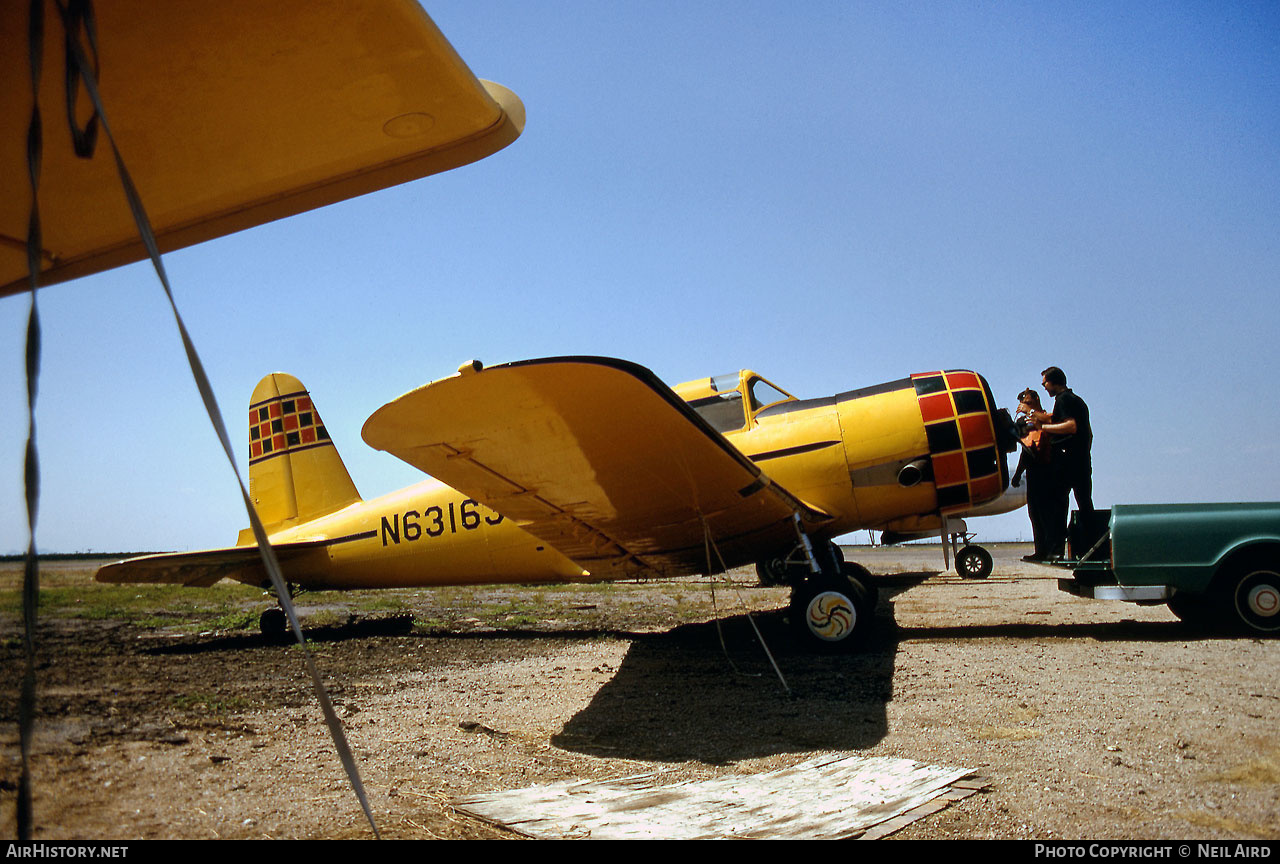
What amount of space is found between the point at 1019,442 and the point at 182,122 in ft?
23.0

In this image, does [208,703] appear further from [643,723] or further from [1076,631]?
[1076,631]

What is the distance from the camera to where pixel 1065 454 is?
6.54m

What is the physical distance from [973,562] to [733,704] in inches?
471

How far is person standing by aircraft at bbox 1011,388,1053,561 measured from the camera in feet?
21.6

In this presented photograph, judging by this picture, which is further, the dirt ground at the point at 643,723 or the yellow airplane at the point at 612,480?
the yellow airplane at the point at 612,480

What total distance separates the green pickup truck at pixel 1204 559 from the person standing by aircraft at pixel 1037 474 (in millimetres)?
491

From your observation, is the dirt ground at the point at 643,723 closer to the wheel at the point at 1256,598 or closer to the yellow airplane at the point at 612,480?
the wheel at the point at 1256,598

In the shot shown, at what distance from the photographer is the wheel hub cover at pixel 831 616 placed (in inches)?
242

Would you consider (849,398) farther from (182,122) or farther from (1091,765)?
(182,122)

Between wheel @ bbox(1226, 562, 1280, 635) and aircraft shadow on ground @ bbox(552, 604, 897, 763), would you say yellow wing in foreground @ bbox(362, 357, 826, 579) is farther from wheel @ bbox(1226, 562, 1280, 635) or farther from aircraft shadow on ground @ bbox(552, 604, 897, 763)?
wheel @ bbox(1226, 562, 1280, 635)

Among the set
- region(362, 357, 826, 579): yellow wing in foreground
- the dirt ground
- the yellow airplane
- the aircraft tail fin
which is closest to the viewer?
the dirt ground

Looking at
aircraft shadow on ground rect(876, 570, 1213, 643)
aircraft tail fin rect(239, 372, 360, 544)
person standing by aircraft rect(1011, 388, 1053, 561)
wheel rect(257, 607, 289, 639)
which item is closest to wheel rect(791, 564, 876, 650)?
aircraft shadow on ground rect(876, 570, 1213, 643)

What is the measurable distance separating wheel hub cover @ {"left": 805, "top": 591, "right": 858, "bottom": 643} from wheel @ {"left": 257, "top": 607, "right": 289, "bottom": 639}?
594 cm

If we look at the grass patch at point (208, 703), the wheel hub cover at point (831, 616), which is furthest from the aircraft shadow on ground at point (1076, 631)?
the grass patch at point (208, 703)
